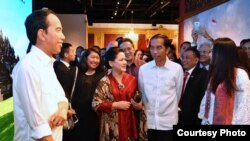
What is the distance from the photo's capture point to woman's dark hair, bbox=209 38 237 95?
2646 mm

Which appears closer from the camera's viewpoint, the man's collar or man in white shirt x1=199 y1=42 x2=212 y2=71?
the man's collar

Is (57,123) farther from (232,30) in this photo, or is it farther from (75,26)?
(75,26)

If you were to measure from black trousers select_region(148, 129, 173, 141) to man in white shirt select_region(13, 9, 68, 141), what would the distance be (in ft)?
5.79

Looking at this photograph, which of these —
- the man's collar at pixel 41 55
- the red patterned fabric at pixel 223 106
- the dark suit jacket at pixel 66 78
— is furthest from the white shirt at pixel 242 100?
the dark suit jacket at pixel 66 78

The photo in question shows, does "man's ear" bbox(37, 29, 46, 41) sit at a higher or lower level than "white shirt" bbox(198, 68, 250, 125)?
higher

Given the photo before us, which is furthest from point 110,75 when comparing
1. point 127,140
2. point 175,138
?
point 175,138

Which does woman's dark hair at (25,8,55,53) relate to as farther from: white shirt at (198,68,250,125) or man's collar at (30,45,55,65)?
white shirt at (198,68,250,125)

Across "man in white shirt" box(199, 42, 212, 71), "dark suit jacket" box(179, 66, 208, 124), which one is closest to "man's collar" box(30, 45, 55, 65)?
"dark suit jacket" box(179, 66, 208, 124)

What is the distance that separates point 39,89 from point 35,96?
0.17 feet

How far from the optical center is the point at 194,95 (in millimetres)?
3828

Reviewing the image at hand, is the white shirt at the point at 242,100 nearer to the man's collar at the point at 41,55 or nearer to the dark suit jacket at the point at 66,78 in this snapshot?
the man's collar at the point at 41,55

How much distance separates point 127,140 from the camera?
3.48m

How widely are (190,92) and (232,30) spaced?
2504 millimetres

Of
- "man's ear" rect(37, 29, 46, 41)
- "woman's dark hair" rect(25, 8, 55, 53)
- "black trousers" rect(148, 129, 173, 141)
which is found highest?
"woman's dark hair" rect(25, 8, 55, 53)
